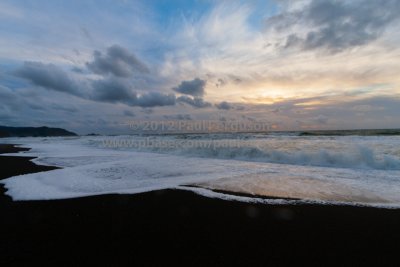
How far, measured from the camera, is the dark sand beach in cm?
283

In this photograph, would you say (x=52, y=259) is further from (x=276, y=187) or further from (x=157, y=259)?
(x=276, y=187)

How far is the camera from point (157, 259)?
2.80 metres

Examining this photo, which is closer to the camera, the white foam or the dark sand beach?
the dark sand beach

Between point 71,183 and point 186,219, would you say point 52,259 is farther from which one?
point 71,183

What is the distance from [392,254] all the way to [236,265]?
1991mm

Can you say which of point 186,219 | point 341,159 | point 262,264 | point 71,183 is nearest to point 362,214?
point 262,264

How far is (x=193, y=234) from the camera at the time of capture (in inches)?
137

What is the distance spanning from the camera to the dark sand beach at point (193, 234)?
9.30ft

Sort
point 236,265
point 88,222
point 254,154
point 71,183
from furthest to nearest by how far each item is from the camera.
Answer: point 254,154, point 71,183, point 88,222, point 236,265

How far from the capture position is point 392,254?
2.96m

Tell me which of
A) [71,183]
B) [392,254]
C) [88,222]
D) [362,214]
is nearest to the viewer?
[392,254]

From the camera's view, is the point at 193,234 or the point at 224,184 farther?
the point at 224,184

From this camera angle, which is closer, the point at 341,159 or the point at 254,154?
the point at 341,159

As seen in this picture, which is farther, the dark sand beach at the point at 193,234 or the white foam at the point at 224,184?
the white foam at the point at 224,184
